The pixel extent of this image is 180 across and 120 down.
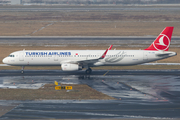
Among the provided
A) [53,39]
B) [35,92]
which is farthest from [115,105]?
[53,39]

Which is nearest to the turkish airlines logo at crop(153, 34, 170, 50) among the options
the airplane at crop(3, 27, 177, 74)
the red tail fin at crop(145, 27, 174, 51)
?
the red tail fin at crop(145, 27, 174, 51)

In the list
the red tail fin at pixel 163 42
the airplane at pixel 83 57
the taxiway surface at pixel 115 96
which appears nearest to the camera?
the taxiway surface at pixel 115 96

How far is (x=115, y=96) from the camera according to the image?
109ft

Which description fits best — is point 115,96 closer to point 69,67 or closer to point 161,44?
point 69,67

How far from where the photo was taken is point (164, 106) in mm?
29094

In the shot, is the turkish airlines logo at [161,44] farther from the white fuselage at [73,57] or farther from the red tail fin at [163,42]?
the white fuselage at [73,57]

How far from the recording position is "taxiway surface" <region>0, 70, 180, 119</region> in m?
26.8

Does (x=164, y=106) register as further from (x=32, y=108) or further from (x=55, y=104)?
(x=32, y=108)

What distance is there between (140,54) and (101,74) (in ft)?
25.0

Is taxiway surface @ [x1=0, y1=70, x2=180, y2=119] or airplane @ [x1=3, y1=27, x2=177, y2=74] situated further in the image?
airplane @ [x1=3, y1=27, x2=177, y2=74]

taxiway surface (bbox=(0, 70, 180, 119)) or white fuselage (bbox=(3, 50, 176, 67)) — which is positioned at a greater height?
white fuselage (bbox=(3, 50, 176, 67))

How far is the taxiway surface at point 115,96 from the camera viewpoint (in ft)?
87.9

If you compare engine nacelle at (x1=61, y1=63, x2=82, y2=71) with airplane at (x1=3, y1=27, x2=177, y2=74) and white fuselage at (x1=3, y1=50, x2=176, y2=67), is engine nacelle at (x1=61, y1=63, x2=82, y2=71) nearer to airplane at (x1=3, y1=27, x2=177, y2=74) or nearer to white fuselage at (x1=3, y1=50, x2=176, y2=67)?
airplane at (x1=3, y1=27, x2=177, y2=74)

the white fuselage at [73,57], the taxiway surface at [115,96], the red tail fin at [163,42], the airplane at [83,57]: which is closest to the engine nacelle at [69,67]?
the taxiway surface at [115,96]
